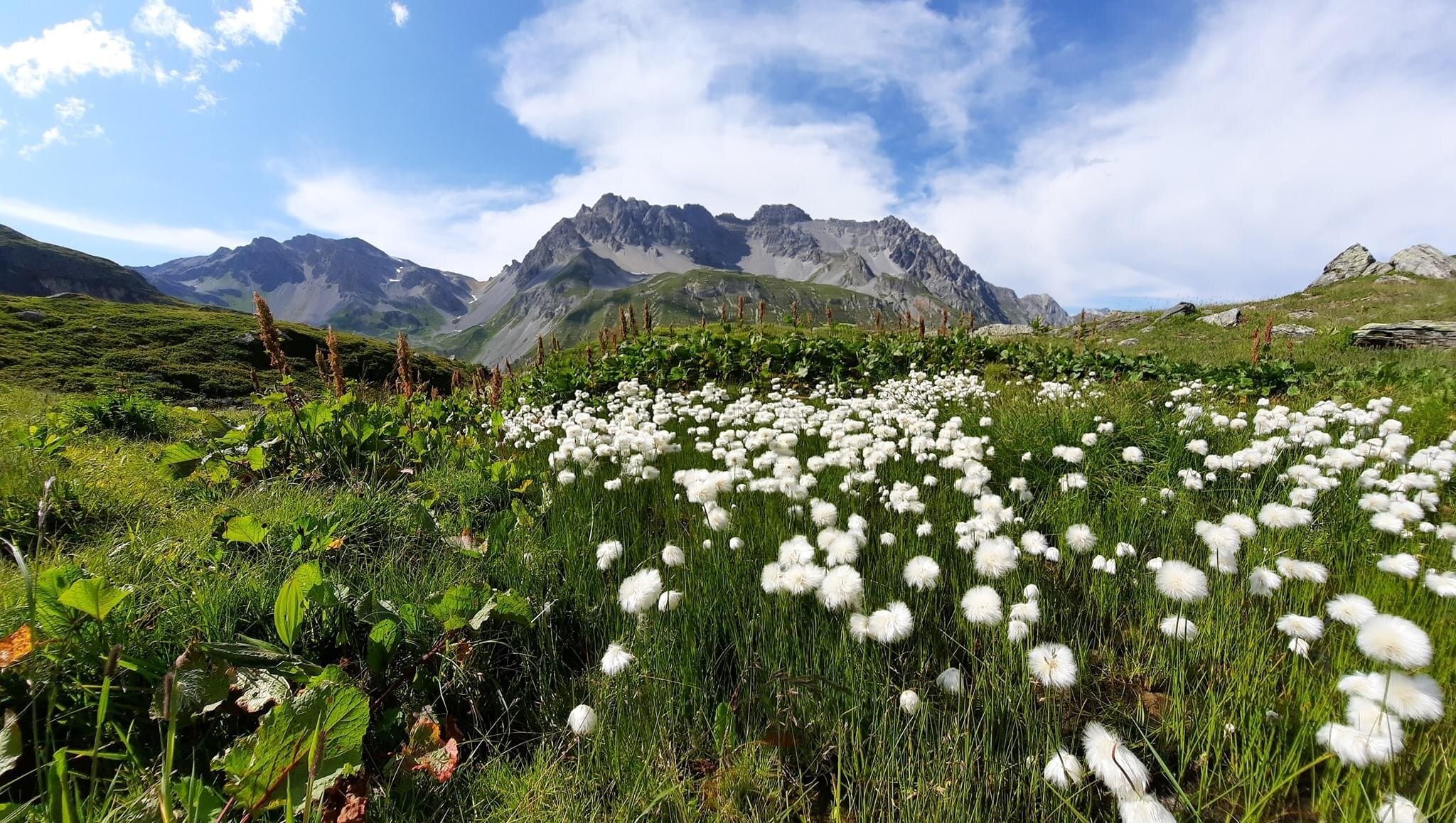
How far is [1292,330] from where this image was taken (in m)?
18.1

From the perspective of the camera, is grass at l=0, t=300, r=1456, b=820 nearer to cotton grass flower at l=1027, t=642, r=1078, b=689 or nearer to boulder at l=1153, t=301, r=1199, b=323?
cotton grass flower at l=1027, t=642, r=1078, b=689

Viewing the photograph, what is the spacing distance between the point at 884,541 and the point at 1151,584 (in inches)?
54.7

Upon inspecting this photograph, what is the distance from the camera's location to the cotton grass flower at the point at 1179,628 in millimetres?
2227

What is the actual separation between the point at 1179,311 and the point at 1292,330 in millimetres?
6645

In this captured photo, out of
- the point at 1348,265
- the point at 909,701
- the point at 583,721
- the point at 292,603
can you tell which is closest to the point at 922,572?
the point at 909,701

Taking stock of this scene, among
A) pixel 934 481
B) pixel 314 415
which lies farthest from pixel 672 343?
pixel 934 481

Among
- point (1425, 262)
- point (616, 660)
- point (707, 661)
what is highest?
point (1425, 262)

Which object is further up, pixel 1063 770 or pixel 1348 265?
pixel 1348 265

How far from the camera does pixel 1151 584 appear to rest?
289 centimetres

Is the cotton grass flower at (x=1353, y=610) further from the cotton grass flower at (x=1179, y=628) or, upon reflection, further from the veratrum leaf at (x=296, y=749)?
the veratrum leaf at (x=296, y=749)

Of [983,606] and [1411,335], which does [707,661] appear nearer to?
[983,606]

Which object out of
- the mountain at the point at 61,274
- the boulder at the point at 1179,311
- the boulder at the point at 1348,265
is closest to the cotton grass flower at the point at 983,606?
the boulder at the point at 1179,311

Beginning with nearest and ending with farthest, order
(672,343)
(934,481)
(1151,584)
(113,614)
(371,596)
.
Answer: (113,614), (371,596), (1151,584), (934,481), (672,343)

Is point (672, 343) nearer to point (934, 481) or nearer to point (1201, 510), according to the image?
point (934, 481)
